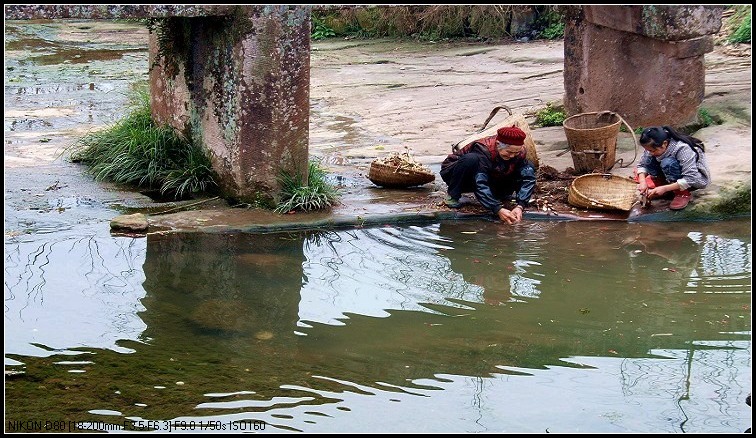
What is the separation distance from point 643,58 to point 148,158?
508 centimetres

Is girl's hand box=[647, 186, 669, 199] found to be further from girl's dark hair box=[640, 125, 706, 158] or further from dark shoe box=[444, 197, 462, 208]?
dark shoe box=[444, 197, 462, 208]

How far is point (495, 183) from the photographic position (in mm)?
8984

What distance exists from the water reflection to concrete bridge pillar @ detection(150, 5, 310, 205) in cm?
85

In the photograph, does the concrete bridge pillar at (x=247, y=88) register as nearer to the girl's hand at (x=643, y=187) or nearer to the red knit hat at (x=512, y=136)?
the red knit hat at (x=512, y=136)

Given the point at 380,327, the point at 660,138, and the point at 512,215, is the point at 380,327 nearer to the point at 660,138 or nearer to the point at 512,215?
the point at 512,215

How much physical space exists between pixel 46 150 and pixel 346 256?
4788 millimetres

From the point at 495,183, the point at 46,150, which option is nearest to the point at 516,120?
the point at 495,183

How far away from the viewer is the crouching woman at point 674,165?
339 inches

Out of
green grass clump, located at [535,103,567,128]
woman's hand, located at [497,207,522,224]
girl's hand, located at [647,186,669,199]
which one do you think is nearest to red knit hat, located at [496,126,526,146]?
woman's hand, located at [497,207,522,224]

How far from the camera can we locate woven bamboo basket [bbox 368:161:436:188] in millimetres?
9492

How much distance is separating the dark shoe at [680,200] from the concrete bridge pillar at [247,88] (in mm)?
3268

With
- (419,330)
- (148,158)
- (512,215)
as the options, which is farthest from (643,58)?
(419,330)

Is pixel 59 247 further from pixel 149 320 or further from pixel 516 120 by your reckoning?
pixel 516 120

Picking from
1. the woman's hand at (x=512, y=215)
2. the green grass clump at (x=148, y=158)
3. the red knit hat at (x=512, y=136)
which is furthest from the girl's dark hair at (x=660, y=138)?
the green grass clump at (x=148, y=158)
